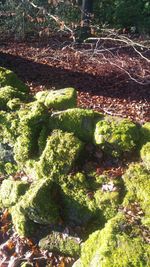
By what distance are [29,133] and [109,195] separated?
4.58ft

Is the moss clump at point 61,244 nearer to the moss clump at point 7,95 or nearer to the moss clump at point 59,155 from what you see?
the moss clump at point 59,155

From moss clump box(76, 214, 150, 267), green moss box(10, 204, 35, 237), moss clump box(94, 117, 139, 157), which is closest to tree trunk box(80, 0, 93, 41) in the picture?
moss clump box(94, 117, 139, 157)

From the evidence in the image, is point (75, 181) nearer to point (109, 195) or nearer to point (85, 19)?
point (109, 195)

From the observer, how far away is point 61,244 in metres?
4.42

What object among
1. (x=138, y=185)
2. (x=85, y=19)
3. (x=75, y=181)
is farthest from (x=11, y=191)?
(x=85, y=19)

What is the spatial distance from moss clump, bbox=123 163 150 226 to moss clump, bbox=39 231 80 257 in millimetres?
701

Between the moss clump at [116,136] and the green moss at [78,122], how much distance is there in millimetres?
159

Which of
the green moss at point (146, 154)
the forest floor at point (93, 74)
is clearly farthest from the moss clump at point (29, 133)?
the forest floor at point (93, 74)

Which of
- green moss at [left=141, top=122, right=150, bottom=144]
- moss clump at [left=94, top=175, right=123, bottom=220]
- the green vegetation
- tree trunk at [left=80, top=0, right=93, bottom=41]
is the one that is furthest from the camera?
tree trunk at [left=80, top=0, right=93, bottom=41]

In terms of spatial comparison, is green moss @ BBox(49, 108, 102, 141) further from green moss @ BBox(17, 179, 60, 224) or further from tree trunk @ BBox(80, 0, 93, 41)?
tree trunk @ BBox(80, 0, 93, 41)

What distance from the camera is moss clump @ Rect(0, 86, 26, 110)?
5.70 m

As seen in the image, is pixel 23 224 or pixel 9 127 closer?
pixel 23 224

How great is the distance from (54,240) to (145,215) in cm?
107

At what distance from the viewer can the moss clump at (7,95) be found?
5703 mm
